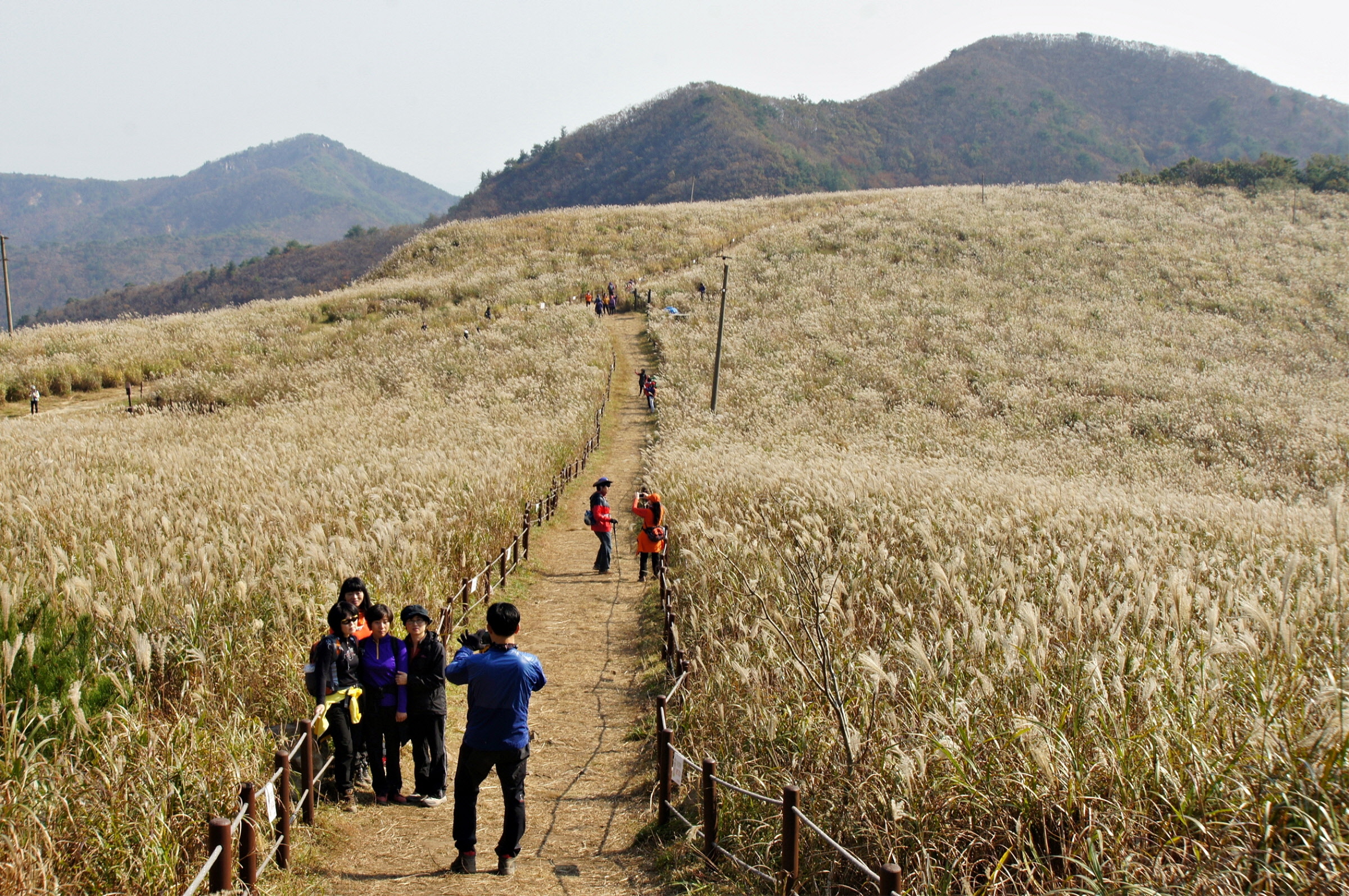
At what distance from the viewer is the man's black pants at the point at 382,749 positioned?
18.7ft

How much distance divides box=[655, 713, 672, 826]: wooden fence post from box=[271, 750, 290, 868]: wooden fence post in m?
2.35

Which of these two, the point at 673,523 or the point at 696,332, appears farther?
the point at 696,332

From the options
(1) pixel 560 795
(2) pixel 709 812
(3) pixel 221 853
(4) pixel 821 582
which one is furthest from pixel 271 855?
(4) pixel 821 582

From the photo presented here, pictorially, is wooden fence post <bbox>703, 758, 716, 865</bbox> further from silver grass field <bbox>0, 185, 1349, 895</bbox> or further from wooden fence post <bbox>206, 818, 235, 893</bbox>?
wooden fence post <bbox>206, 818, 235, 893</bbox>

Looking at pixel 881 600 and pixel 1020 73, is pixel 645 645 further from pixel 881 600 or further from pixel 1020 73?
pixel 1020 73

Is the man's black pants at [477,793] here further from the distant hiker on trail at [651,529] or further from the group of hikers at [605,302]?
the group of hikers at [605,302]

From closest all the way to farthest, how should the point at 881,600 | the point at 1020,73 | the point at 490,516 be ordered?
the point at 881,600 < the point at 490,516 < the point at 1020,73

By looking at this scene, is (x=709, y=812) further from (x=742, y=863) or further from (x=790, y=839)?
(x=790, y=839)

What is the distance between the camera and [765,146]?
154 metres

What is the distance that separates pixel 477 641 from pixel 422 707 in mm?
921

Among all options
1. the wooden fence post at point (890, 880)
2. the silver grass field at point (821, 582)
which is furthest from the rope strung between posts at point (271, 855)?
the wooden fence post at point (890, 880)

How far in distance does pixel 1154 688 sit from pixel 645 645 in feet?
20.7

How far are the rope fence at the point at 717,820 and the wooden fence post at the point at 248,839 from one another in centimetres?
247

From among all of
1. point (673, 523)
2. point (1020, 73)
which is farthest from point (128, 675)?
point (1020, 73)
